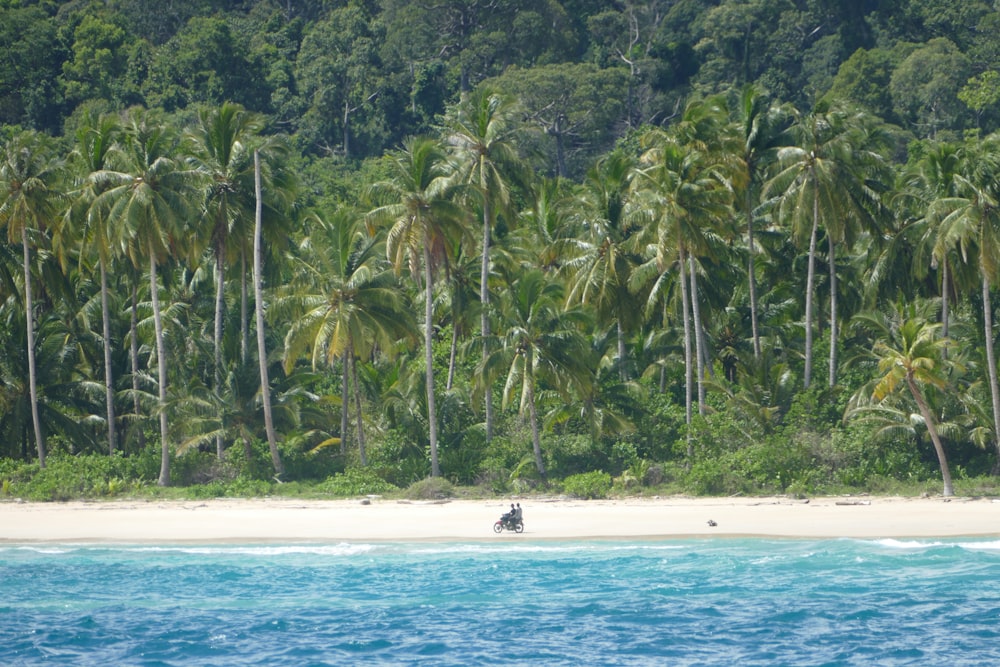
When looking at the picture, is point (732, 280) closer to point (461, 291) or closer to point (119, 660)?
point (461, 291)

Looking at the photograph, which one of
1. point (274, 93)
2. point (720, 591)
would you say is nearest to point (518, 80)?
point (274, 93)

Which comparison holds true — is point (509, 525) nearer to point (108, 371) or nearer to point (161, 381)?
point (161, 381)

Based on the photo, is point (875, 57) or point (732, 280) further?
point (875, 57)

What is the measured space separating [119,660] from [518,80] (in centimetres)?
6049

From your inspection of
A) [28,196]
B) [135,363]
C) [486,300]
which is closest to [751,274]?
[486,300]

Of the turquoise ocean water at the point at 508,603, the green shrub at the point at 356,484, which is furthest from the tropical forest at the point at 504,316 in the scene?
the turquoise ocean water at the point at 508,603

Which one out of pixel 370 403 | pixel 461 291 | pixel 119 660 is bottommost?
pixel 119 660

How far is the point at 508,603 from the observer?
80.8ft

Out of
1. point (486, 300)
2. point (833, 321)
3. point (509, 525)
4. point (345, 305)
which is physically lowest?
point (509, 525)

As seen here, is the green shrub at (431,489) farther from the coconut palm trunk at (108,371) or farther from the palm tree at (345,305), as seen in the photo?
the coconut palm trunk at (108,371)

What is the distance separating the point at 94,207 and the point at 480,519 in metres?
14.4

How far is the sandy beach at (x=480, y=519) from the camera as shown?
93.9 ft

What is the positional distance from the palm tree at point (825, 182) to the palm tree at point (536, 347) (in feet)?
27.9

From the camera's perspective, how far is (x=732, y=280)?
137ft
